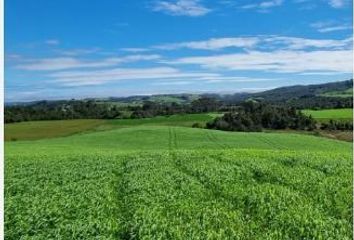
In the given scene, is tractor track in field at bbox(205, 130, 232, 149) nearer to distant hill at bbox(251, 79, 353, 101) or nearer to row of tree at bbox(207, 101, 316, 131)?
row of tree at bbox(207, 101, 316, 131)

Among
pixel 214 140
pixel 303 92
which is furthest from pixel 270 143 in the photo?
pixel 303 92

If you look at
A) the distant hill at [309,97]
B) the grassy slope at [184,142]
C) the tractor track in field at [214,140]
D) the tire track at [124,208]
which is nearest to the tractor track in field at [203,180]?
the tire track at [124,208]

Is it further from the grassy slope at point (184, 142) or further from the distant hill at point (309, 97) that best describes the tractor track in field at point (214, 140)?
the distant hill at point (309, 97)

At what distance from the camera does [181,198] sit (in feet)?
57.1

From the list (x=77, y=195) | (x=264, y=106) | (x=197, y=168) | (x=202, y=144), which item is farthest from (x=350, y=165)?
(x=264, y=106)

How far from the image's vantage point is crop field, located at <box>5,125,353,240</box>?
13.7 m

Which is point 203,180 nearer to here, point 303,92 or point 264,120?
point 264,120

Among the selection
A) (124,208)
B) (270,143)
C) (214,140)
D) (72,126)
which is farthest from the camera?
(72,126)

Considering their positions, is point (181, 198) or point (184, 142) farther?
point (184, 142)

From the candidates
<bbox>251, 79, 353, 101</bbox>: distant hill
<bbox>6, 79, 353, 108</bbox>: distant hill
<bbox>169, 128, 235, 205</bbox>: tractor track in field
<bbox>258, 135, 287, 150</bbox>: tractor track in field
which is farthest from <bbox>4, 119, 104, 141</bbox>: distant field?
<bbox>251, 79, 353, 101</bbox>: distant hill

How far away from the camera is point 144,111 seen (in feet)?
425

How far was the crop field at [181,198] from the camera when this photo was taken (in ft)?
45.0

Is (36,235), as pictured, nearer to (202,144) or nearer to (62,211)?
(62,211)

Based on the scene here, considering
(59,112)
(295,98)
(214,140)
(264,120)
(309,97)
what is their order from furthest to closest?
1. (295,98)
2. (309,97)
3. (59,112)
4. (264,120)
5. (214,140)
